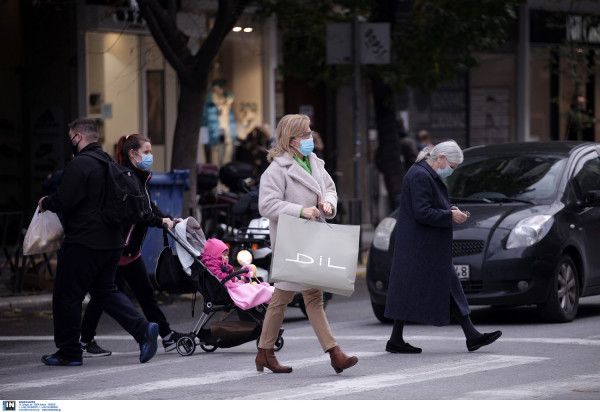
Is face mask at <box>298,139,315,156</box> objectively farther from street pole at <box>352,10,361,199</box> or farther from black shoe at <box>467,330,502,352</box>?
street pole at <box>352,10,361,199</box>

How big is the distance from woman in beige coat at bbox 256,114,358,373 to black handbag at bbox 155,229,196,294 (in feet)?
5.53

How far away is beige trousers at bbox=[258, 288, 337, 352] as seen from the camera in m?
8.76

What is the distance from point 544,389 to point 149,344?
322 centimetres

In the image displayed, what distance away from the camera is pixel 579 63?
78.6 feet

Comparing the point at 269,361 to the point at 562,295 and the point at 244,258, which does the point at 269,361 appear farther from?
the point at 562,295

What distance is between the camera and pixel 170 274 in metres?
10.5

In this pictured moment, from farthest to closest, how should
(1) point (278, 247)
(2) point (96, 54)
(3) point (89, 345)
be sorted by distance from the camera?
(2) point (96, 54) < (3) point (89, 345) < (1) point (278, 247)

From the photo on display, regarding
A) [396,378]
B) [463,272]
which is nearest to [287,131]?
[396,378]

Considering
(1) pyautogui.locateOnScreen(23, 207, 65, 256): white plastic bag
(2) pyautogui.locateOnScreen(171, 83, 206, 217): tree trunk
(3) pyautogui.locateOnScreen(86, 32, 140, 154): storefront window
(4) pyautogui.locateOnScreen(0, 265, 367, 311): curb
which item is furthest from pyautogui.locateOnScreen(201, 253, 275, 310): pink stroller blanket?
(3) pyautogui.locateOnScreen(86, 32, 140, 154): storefront window

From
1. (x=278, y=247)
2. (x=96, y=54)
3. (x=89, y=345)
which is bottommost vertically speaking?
(x=89, y=345)

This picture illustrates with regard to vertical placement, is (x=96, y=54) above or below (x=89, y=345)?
above
